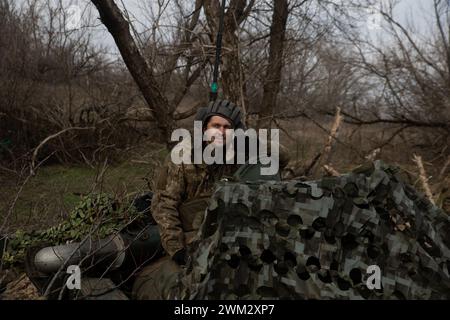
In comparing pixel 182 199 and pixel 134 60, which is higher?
pixel 134 60

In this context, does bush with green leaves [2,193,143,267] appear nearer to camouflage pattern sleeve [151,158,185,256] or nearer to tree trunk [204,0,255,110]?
camouflage pattern sleeve [151,158,185,256]

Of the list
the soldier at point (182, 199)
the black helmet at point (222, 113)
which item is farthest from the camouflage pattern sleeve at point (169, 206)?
the black helmet at point (222, 113)

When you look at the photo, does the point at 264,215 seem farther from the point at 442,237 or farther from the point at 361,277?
the point at 442,237

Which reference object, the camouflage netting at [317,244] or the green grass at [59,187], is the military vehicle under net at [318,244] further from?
the green grass at [59,187]

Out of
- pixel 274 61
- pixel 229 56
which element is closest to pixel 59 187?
pixel 229 56

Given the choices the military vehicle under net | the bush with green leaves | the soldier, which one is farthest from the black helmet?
the military vehicle under net

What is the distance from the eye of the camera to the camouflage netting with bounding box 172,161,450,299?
210 cm

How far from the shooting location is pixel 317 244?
213cm

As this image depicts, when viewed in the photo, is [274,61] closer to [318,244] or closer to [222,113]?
[222,113]

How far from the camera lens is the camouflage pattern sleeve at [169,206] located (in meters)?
3.04

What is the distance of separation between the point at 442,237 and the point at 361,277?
1.65 ft

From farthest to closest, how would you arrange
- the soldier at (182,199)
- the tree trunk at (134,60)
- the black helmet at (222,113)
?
the tree trunk at (134,60)
the black helmet at (222,113)
the soldier at (182,199)

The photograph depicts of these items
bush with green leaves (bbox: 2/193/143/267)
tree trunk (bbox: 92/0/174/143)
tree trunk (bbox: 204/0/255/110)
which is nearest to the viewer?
bush with green leaves (bbox: 2/193/143/267)

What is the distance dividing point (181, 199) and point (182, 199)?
0.02 metres
